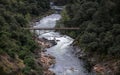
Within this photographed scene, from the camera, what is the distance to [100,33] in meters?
55.5

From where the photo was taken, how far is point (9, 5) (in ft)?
230

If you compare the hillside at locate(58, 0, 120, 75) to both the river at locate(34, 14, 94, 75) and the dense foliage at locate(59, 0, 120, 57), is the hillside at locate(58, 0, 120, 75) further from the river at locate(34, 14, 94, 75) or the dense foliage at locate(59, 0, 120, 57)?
the river at locate(34, 14, 94, 75)

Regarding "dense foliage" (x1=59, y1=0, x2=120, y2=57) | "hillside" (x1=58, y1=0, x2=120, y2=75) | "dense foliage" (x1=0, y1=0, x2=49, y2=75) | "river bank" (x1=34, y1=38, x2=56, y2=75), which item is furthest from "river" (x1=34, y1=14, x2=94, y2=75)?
"dense foliage" (x1=0, y1=0, x2=49, y2=75)

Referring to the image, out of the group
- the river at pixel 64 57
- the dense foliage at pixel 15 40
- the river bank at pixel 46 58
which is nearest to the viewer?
the dense foliage at pixel 15 40

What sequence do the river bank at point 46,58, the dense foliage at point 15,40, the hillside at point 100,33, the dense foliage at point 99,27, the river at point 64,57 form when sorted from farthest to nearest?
1. the dense foliage at point 99,27
2. the hillside at point 100,33
3. the river at point 64,57
4. the river bank at point 46,58
5. the dense foliage at point 15,40

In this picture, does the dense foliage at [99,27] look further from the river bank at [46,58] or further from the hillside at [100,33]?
the river bank at [46,58]

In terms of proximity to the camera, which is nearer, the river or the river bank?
the river bank

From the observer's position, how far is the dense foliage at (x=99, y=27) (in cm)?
5125

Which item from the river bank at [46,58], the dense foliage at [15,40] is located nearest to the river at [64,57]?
the river bank at [46,58]

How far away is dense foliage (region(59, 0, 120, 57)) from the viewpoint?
51250 millimetres

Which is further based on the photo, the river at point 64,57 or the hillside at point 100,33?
the hillside at point 100,33

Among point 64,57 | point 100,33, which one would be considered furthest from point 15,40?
→ point 100,33

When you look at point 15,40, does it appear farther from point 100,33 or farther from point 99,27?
point 99,27

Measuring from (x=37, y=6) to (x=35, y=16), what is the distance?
17.7ft
